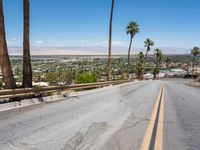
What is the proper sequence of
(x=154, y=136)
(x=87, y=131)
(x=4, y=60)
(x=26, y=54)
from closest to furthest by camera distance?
(x=154, y=136) → (x=87, y=131) → (x=4, y=60) → (x=26, y=54)

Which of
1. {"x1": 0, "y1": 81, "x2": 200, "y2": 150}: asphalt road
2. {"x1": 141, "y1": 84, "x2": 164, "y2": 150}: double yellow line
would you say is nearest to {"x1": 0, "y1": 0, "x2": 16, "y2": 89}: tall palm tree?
{"x1": 0, "y1": 81, "x2": 200, "y2": 150}: asphalt road

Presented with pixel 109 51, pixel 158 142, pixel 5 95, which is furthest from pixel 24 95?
pixel 109 51

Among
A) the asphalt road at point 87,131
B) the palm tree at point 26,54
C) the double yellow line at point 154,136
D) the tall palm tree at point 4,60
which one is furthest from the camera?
the palm tree at point 26,54

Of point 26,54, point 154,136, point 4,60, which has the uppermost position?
point 26,54

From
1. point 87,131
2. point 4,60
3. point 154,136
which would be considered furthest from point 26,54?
point 154,136

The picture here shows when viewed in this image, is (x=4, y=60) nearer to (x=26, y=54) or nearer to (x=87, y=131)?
(x=26, y=54)

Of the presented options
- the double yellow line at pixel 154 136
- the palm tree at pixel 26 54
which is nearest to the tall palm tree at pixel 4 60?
the palm tree at pixel 26 54

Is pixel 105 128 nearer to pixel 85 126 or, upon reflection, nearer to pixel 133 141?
pixel 85 126

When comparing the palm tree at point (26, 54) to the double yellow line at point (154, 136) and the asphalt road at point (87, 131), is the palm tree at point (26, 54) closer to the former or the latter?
the asphalt road at point (87, 131)

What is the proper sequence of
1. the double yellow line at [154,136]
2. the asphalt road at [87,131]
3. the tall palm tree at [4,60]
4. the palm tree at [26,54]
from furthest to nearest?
the palm tree at [26,54]
the tall palm tree at [4,60]
the double yellow line at [154,136]
the asphalt road at [87,131]

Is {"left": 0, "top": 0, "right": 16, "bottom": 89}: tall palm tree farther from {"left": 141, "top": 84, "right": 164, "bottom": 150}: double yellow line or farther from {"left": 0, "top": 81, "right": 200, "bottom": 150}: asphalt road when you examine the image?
{"left": 141, "top": 84, "right": 164, "bottom": 150}: double yellow line

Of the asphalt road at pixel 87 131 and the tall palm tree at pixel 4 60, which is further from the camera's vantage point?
the tall palm tree at pixel 4 60

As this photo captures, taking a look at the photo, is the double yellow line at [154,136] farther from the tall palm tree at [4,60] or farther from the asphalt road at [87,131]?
the tall palm tree at [4,60]

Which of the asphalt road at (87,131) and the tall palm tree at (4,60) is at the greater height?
the tall palm tree at (4,60)
